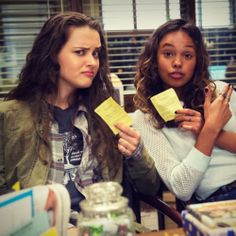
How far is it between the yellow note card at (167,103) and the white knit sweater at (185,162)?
6.9 inches

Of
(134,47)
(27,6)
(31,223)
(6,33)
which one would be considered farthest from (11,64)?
(31,223)

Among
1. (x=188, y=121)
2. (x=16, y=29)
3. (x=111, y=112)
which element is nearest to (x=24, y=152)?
(x=111, y=112)

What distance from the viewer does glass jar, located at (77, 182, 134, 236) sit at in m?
0.69

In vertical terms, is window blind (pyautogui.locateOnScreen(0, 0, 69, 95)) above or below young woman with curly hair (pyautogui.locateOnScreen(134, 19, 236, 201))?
above

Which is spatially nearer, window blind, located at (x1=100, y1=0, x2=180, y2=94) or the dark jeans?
the dark jeans

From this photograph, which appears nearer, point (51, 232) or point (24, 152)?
point (51, 232)

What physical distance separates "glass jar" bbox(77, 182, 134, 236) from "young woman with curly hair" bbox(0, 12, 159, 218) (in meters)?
0.54

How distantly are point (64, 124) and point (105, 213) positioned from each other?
77 cm

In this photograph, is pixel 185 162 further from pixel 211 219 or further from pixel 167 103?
pixel 211 219

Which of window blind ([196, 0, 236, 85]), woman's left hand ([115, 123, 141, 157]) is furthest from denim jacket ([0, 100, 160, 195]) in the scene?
window blind ([196, 0, 236, 85])

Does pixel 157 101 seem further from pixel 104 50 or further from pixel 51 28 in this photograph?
pixel 51 28

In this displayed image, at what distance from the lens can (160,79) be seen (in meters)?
1.66

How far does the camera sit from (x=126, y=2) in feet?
9.93

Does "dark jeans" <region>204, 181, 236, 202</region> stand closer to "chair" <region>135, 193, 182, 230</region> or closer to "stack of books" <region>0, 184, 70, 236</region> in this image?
"chair" <region>135, 193, 182, 230</region>
